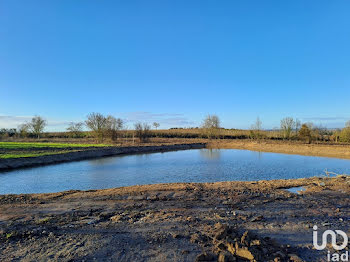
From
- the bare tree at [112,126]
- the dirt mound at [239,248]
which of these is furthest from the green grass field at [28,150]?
the dirt mound at [239,248]

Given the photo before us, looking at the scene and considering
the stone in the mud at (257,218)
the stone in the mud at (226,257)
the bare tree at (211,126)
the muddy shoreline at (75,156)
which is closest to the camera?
the stone in the mud at (226,257)

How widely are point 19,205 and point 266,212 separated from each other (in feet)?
27.1

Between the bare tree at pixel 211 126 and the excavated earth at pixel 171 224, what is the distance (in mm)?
44153

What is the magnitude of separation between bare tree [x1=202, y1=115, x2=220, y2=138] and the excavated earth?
4415 cm

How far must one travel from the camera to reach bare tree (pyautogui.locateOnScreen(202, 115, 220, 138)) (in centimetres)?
5353

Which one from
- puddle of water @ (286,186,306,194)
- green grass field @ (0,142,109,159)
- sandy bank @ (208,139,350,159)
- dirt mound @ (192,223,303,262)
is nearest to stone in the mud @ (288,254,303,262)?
dirt mound @ (192,223,303,262)

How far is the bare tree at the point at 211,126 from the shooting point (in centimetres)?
5353

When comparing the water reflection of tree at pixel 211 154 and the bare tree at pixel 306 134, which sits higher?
the bare tree at pixel 306 134

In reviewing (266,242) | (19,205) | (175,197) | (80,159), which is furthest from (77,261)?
(80,159)

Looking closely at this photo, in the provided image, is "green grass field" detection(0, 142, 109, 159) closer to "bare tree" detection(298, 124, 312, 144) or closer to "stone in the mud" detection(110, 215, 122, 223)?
"stone in the mud" detection(110, 215, 122, 223)

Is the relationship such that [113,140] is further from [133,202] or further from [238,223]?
[238,223]

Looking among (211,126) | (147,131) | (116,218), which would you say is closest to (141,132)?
(147,131)

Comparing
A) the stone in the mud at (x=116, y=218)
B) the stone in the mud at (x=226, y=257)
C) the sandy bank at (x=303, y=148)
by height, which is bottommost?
the stone in the mud at (x=116, y=218)

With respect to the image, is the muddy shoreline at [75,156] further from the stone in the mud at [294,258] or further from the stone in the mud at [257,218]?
the stone in the mud at [294,258]
